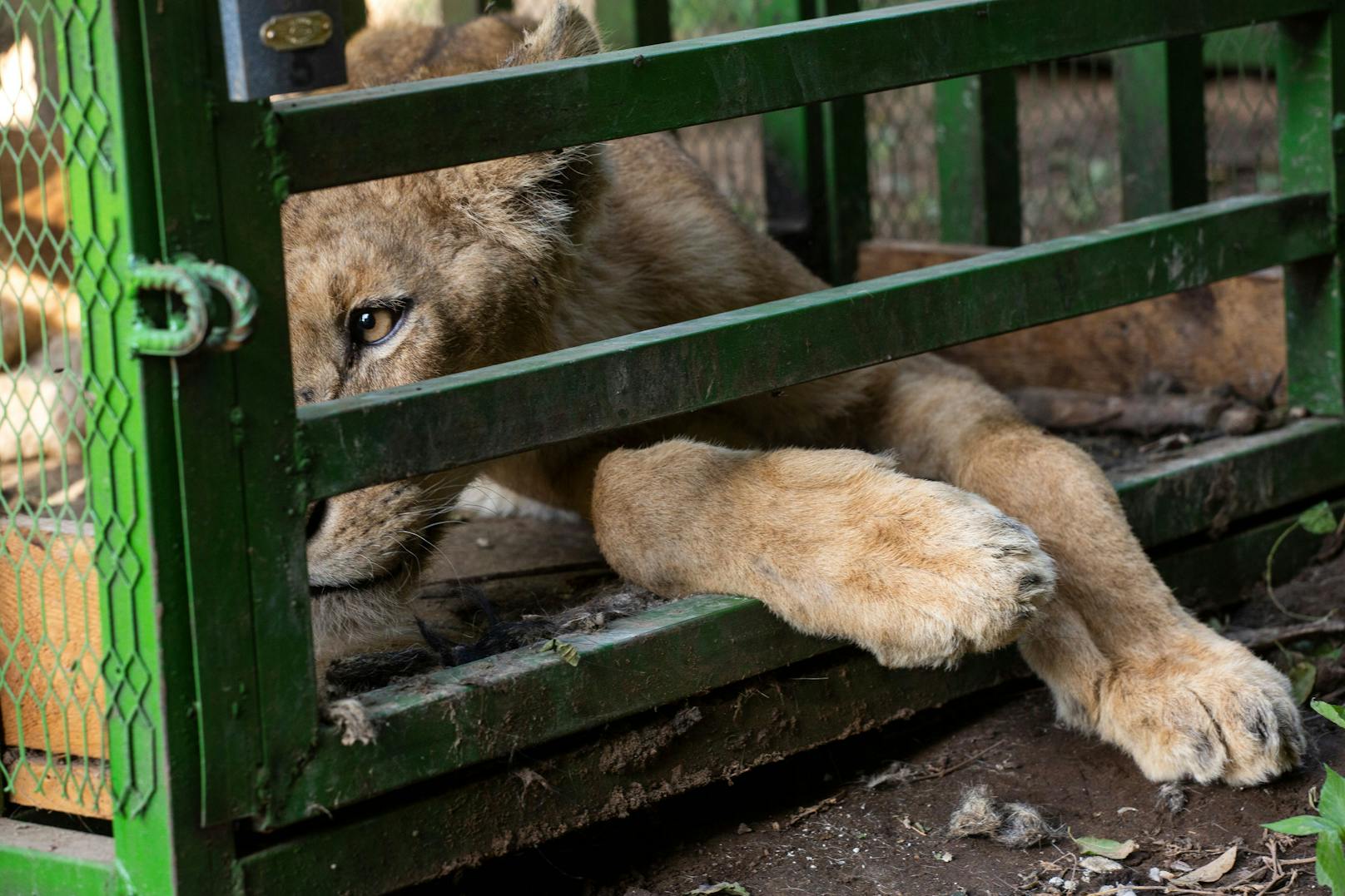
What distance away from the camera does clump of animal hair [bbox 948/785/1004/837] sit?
2.58 metres

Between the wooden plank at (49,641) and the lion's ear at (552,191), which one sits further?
the lion's ear at (552,191)

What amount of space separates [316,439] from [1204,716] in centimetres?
156

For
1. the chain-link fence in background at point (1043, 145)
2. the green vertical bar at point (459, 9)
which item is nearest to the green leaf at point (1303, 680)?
the chain-link fence in background at point (1043, 145)

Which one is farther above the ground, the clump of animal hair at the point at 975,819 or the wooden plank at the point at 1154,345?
the wooden plank at the point at 1154,345

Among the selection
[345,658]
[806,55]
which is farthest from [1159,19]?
[345,658]

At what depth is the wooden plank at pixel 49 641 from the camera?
2.23 metres

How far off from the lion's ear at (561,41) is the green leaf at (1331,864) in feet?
5.53

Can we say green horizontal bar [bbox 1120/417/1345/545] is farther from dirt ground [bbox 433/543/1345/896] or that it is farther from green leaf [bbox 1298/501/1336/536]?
dirt ground [bbox 433/543/1345/896]

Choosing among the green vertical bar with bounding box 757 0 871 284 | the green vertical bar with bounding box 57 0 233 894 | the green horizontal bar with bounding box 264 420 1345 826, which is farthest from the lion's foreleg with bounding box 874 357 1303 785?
the green vertical bar with bounding box 757 0 871 284

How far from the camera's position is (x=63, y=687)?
2328 millimetres

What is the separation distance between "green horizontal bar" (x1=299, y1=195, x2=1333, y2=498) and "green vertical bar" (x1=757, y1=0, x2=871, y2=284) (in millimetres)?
1672

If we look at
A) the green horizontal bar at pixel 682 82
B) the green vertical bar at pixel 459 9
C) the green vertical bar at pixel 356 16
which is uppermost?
the green vertical bar at pixel 459 9

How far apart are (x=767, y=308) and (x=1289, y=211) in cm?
148

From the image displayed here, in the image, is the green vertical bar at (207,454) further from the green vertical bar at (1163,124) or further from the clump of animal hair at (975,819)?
Result: the green vertical bar at (1163,124)
